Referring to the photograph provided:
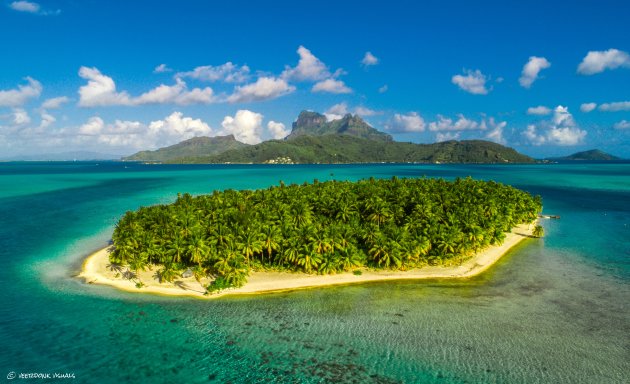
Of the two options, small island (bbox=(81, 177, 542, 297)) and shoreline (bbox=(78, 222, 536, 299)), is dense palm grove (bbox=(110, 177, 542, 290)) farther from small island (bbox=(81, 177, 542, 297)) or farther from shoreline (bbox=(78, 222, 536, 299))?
shoreline (bbox=(78, 222, 536, 299))

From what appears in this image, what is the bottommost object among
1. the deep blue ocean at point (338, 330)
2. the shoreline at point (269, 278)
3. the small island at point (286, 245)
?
the deep blue ocean at point (338, 330)

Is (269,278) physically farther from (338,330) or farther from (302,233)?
(338,330)

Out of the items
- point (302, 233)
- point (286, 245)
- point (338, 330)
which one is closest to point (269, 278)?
point (286, 245)

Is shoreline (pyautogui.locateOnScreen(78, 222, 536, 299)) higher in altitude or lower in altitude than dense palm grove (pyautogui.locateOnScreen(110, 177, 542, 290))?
lower

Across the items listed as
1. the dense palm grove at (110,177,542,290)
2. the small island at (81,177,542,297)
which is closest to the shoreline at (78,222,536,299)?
the small island at (81,177,542,297)

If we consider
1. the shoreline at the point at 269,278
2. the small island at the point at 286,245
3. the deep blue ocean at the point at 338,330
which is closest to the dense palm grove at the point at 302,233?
the small island at the point at 286,245

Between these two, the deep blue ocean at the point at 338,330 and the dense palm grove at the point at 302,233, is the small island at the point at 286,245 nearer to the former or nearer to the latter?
the dense palm grove at the point at 302,233
